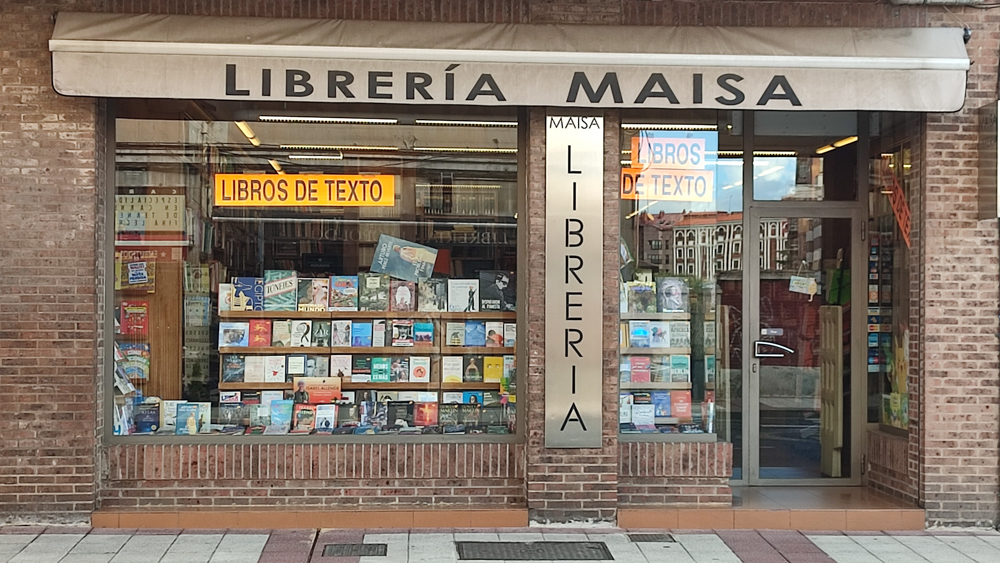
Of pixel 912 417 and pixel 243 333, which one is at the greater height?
pixel 243 333

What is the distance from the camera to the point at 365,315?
25.5 feet

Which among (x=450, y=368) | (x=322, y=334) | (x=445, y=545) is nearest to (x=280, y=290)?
(x=322, y=334)

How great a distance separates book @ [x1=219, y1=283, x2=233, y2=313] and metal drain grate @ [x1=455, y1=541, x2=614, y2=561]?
9.11 ft

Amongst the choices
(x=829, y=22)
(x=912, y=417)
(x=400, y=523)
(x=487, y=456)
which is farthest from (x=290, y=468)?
(x=829, y=22)

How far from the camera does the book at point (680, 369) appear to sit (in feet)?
25.7

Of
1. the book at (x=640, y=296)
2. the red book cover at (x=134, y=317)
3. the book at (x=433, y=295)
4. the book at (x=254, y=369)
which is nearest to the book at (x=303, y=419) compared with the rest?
the book at (x=254, y=369)

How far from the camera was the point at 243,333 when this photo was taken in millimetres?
7723

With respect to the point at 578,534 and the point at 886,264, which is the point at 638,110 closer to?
the point at 886,264

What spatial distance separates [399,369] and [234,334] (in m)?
1.41

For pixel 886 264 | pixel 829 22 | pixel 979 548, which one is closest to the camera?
pixel 979 548

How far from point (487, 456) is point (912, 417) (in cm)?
350

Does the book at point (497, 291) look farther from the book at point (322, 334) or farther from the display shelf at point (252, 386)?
the display shelf at point (252, 386)

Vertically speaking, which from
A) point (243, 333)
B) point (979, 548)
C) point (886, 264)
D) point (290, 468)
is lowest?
point (979, 548)

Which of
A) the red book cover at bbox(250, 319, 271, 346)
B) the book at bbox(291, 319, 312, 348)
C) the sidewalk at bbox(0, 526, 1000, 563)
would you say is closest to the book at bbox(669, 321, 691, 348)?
the sidewalk at bbox(0, 526, 1000, 563)
